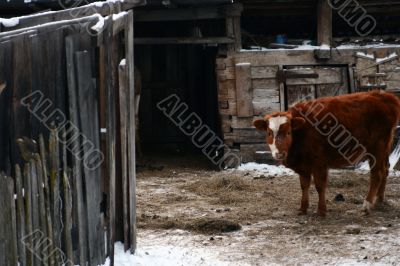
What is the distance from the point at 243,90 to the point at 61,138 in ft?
26.4

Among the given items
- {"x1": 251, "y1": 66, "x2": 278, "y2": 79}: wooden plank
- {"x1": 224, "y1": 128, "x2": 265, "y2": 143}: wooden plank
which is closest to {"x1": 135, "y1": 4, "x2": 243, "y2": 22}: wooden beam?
{"x1": 251, "y1": 66, "x2": 278, "y2": 79}: wooden plank

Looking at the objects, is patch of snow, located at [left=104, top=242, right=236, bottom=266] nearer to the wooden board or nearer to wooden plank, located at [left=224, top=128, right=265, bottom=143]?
the wooden board

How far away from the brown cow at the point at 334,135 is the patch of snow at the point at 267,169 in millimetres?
3356

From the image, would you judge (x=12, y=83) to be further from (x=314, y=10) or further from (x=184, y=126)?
(x=184, y=126)

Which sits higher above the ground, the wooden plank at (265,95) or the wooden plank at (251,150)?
the wooden plank at (265,95)

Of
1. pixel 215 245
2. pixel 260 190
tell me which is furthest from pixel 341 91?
pixel 215 245

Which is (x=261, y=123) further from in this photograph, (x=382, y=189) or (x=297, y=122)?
(x=382, y=189)

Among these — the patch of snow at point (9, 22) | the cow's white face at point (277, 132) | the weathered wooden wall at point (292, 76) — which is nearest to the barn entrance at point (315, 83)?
the weathered wooden wall at point (292, 76)

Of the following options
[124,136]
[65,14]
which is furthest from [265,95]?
[65,14]

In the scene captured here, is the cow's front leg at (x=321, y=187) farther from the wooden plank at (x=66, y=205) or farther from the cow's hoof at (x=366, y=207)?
the wooden plank at (x=66, y=205)

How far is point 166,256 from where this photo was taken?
737 cm

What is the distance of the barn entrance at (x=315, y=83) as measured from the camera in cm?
1325

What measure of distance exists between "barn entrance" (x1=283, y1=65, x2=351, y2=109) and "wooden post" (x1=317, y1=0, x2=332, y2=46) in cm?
51

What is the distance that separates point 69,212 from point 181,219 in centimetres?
368
